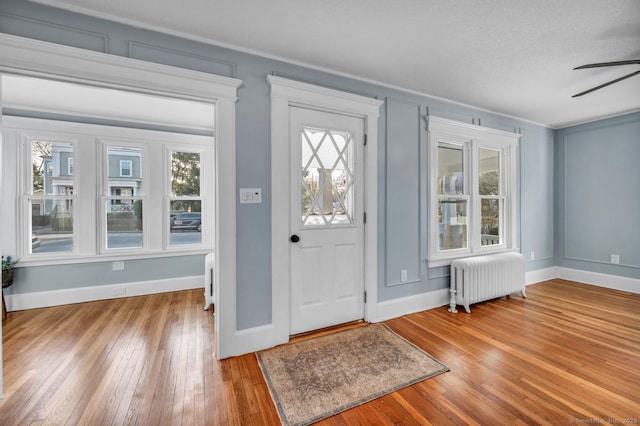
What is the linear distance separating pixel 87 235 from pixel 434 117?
183 inches

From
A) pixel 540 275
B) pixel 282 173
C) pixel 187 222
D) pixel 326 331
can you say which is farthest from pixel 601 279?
pixel 187 222

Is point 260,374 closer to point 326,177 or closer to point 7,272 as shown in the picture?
point 326,177

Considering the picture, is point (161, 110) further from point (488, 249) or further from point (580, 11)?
point (488, 249)

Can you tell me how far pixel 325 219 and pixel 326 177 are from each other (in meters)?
0.42

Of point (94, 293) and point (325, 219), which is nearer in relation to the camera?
point (325, 219)

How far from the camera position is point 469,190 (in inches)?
145

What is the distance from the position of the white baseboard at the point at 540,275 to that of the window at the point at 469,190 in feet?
2.26

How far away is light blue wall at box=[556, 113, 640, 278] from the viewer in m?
3.86

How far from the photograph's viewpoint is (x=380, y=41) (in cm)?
221

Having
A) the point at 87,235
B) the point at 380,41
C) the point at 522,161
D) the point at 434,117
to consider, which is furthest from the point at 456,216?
the point at 87,235

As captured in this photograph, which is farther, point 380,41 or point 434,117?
point 434,117

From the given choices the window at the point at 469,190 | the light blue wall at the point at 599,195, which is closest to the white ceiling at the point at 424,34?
the window at the point at 469,190

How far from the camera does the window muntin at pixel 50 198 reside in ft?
11.3

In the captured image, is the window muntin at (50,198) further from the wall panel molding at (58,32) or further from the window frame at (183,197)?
the wall panel molding at (58,32)
